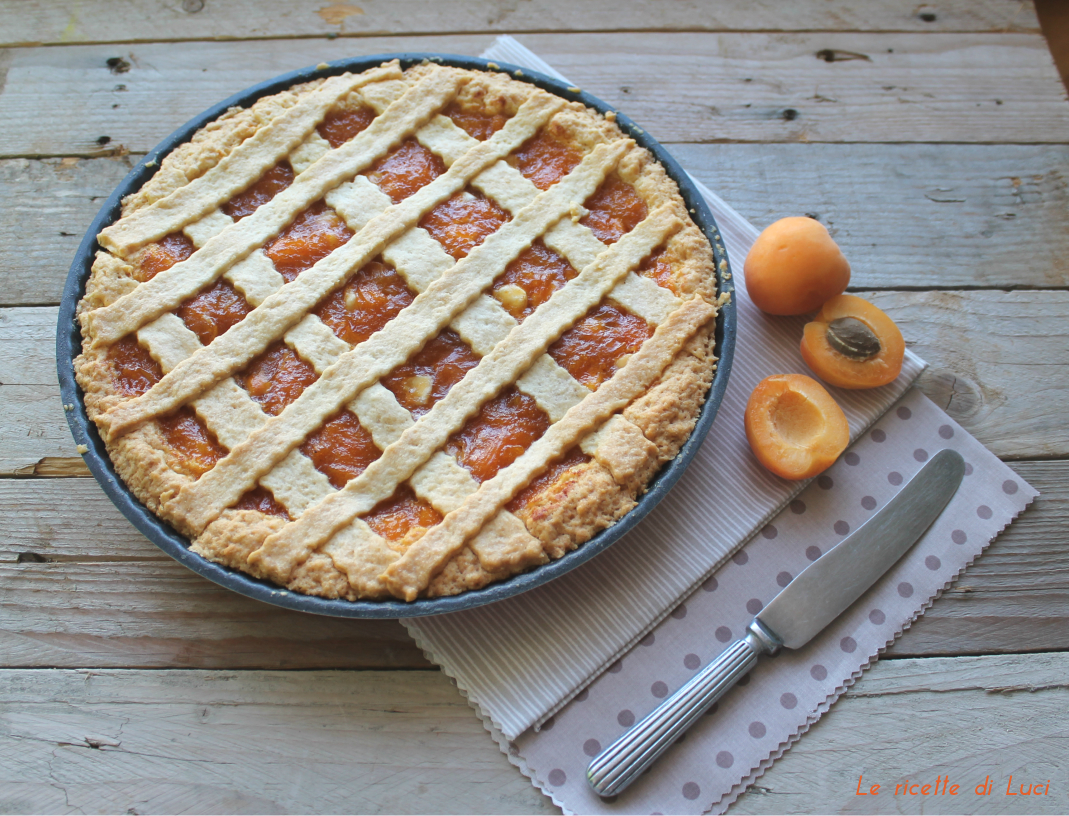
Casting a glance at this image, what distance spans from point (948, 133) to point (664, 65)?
0.80 metres

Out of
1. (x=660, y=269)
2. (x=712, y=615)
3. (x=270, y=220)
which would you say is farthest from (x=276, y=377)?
(x=712, y=615)

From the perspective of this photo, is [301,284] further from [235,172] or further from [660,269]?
[660,269]

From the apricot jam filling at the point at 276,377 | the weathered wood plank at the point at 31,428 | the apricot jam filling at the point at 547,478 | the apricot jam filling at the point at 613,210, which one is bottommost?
the weathered wood plank at the point at 31,428

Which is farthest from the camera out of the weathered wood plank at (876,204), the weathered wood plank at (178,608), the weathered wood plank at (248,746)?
the weathered wood plank at (876,204)

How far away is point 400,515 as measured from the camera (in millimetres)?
1360

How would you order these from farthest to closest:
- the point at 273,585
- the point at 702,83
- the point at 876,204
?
the point at 702,83, the point at 876,204, the point at 273,585

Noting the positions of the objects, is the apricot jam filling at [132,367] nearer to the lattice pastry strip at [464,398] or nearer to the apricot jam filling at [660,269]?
the lattice pastry strip at [464,398]

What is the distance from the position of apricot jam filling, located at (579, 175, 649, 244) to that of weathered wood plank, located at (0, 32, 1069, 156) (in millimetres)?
452

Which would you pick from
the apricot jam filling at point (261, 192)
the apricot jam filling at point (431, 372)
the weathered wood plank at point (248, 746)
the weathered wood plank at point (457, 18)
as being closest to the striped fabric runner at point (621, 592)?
the weathered wood plank at point (248, 746)

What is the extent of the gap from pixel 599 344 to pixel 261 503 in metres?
0.73

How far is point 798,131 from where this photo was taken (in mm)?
1973

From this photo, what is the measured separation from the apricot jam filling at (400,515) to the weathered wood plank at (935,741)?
0.80 m

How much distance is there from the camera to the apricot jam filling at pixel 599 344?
1479 mm

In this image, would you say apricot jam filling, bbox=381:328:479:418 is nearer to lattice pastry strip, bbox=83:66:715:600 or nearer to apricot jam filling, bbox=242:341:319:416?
lattice pastry strip, bbox=83:66:715:600
